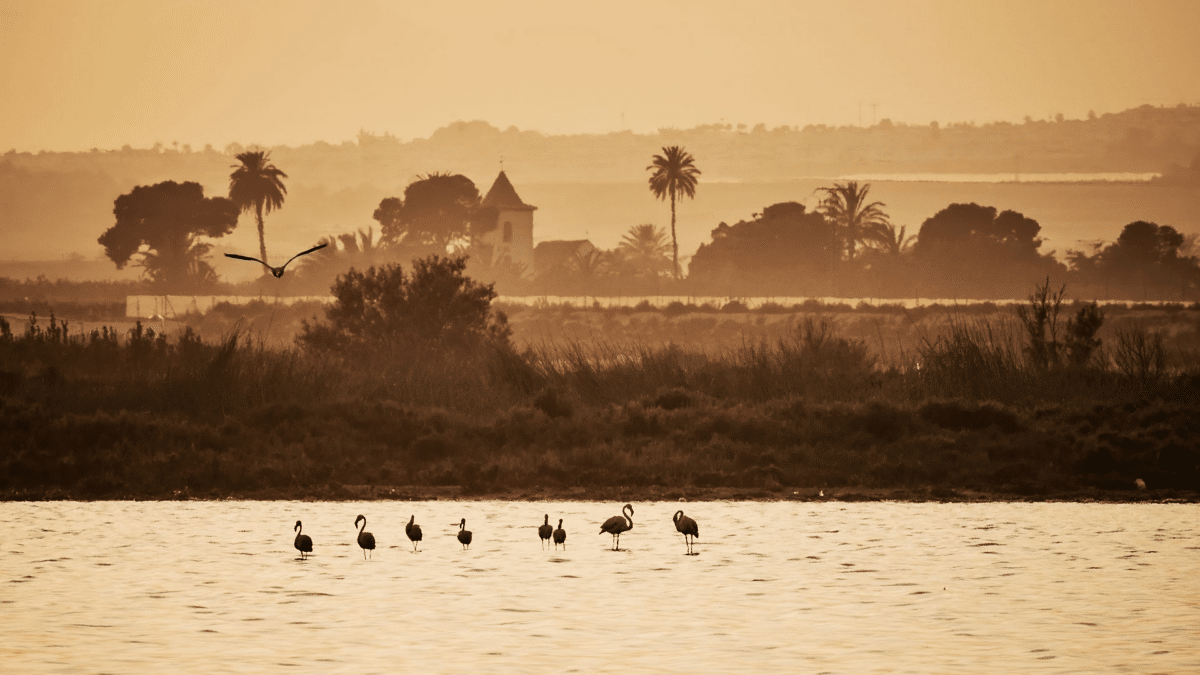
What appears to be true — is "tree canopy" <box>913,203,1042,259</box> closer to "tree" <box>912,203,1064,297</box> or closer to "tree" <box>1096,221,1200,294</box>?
"tree" <box>912,203,1064,297</box>

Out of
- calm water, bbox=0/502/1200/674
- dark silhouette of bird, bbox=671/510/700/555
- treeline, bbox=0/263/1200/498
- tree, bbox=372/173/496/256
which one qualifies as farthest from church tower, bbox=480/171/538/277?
dark silhouette of bird, bbox=671/510/700/555

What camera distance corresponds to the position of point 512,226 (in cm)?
14125

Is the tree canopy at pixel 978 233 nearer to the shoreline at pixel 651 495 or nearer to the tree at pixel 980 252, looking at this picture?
the tree at pixel 980 252

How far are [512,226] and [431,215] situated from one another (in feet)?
54.5

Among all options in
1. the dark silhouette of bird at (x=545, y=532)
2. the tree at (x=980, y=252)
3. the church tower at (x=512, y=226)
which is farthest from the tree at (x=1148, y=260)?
the dark silhouette of bird at (x=545, y=532)

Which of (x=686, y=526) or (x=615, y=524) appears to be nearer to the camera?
(x=686, y=526)

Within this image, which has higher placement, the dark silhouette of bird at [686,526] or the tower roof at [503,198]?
the tower roof at [503,198]

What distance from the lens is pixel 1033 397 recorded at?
3247 centimetres

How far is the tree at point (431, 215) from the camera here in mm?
124438

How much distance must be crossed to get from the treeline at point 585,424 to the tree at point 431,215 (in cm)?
8736

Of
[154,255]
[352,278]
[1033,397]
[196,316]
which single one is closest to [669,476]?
[1033,397]

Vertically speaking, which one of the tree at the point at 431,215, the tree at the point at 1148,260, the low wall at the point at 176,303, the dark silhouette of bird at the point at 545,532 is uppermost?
the tree at the point at 431,215

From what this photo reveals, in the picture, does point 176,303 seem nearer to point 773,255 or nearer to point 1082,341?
point 773,255

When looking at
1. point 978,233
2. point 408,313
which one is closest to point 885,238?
point 978,233
